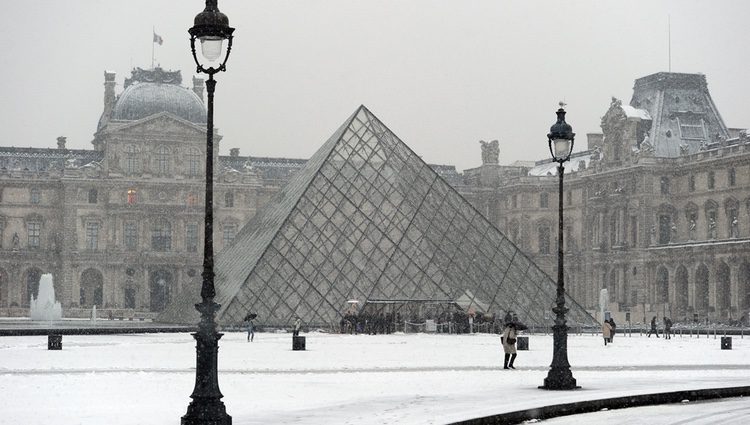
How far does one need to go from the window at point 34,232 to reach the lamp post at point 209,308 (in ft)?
260

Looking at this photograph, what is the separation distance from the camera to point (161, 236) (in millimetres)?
91938

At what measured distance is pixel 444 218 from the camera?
52094 mm

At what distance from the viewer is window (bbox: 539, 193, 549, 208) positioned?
97812mm

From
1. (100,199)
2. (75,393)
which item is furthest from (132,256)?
(75,393)

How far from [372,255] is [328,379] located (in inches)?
1102

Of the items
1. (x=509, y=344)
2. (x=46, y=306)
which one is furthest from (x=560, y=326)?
(x=46, y=306)

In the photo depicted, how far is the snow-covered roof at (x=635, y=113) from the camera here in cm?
8450

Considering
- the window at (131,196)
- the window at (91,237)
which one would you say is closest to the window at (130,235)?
the window at (131,196)

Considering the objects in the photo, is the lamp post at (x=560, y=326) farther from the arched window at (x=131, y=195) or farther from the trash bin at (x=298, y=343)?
the arched window at (x=131, y=195)

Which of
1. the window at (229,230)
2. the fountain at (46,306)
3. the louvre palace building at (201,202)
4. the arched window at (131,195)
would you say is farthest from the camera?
the window at (229,230)

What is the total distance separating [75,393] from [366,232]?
32.1 metres

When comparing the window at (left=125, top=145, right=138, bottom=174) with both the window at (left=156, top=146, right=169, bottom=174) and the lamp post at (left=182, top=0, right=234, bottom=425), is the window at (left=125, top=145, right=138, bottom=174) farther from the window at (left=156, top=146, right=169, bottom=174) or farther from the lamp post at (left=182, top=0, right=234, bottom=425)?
the lamp post at (left=182, top=0, right=234, bottom=425)

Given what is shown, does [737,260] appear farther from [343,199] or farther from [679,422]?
[679,422]

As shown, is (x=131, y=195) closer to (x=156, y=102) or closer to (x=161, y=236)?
(x=161, y=236)
